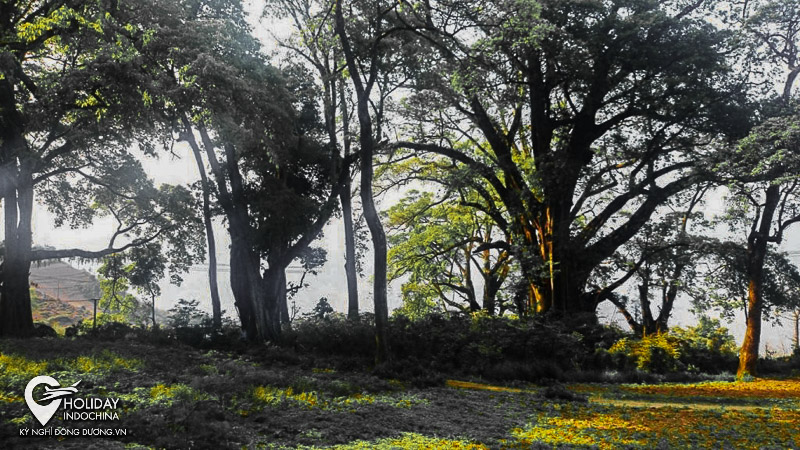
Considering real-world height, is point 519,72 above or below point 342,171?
above

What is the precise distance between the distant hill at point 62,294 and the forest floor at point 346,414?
4100 centimetres

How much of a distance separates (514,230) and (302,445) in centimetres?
1587

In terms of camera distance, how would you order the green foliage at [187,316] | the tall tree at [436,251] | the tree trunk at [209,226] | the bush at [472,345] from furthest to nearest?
the tall tree at [436,251]
the tree trunk at [209,226]
the green foliage at [187,316]
the bush at [472,345]

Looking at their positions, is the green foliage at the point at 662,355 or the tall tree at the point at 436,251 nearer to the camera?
Answer: the green foliage at the point at 662,355

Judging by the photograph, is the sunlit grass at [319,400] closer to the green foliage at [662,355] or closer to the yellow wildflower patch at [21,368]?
the yellow wildflower patch at [21,368]

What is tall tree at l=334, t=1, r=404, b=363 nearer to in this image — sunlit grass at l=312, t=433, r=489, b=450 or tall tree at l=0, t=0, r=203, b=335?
tall tree at l=0, t=0, r=203, b=335

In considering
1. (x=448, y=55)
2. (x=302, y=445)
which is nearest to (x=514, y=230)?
(x=448, y=55)

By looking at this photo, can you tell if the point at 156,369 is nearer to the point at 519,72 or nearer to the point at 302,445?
the point at 302,445

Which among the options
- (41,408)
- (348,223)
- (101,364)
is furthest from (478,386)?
(348,223)

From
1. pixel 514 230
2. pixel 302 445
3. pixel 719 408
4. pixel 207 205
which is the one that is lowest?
pixel 719 408

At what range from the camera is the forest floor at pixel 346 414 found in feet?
15.4

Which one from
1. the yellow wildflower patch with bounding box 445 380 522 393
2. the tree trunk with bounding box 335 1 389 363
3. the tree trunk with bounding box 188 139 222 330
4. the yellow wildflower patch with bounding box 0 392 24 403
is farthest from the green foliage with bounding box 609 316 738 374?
the yellow wildflower patch with bounding box 0 392 24 403

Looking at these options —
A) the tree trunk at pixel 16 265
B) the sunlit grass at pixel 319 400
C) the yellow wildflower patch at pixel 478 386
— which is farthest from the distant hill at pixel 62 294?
the sunlit grass at pixel 319 400

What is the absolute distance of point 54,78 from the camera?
469 inches
